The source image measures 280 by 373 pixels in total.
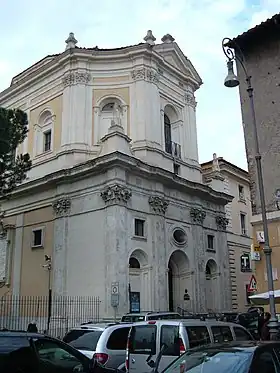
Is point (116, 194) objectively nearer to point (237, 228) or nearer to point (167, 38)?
point (167, 38)

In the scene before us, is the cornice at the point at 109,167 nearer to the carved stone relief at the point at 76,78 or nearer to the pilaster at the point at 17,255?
the pilaster at the point at 17,255

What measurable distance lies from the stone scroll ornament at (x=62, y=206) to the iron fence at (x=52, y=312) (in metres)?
4.70

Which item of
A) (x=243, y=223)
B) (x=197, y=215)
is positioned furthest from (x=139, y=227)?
(x=243, y=223)

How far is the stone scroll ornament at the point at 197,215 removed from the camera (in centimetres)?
2916

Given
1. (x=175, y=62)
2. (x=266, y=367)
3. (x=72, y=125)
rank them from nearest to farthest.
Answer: (x=266, y=367) < (x=72, y=125) < (x=175, y=62)

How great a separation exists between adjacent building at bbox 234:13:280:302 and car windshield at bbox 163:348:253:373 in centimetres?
956

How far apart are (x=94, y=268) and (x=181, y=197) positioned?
24.9 feet

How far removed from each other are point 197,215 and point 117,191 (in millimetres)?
7284

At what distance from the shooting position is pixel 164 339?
385 inches

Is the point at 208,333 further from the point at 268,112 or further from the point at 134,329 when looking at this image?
the point at 268,112

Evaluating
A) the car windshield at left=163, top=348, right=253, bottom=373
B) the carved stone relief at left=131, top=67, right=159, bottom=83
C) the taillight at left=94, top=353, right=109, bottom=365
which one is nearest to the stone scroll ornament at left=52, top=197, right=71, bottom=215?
the carved stone relief at left=131, top=67, right=159, bottom=83

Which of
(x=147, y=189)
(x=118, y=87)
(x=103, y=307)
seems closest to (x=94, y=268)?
(x=103, y=307)

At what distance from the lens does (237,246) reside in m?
36.5

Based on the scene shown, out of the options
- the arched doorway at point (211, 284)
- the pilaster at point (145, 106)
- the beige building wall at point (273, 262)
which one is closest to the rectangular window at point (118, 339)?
the beige building wall at point (273, 262)
